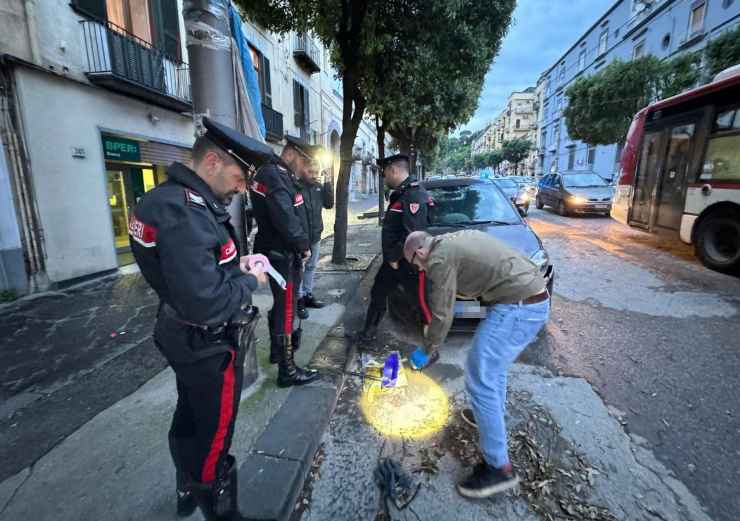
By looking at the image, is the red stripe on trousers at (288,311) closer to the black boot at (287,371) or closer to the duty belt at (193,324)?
the black boot at (287,371)

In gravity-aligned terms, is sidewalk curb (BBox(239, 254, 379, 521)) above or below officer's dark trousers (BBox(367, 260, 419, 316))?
below

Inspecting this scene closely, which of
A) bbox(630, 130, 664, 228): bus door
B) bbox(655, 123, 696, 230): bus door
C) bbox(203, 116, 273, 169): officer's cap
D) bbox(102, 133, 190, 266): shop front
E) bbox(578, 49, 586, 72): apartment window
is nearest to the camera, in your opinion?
bbox(203, 116, 273, 169): officer's cap

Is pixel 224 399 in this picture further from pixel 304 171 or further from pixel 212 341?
pixel 304 171

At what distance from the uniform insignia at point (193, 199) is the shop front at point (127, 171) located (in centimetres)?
678

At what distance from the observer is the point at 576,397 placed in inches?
113

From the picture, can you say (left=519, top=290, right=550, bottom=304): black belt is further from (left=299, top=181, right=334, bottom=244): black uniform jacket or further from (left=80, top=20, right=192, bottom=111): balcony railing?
(left=80, top=20, right=192, bottom=111): balcony railing

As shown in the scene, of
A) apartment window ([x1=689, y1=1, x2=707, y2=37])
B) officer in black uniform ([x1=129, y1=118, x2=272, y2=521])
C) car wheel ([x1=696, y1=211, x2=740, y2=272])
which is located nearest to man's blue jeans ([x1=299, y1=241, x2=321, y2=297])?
officer in black uniform ([x1=129, y1=118, x2=272, y2=521])

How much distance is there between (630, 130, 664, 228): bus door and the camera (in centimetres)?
754

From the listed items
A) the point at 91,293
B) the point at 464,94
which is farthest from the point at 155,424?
the point at 464,94

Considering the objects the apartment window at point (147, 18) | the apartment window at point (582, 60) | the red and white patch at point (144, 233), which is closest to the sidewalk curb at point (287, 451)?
the red and white patch at point (144, 233)

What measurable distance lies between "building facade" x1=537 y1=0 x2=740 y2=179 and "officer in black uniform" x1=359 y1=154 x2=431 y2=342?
19.5 metres

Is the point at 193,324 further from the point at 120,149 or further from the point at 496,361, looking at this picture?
the point at 120,149

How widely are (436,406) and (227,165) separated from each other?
2.27 metres

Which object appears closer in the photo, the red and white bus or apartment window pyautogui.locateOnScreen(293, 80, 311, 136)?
the red and white bus
